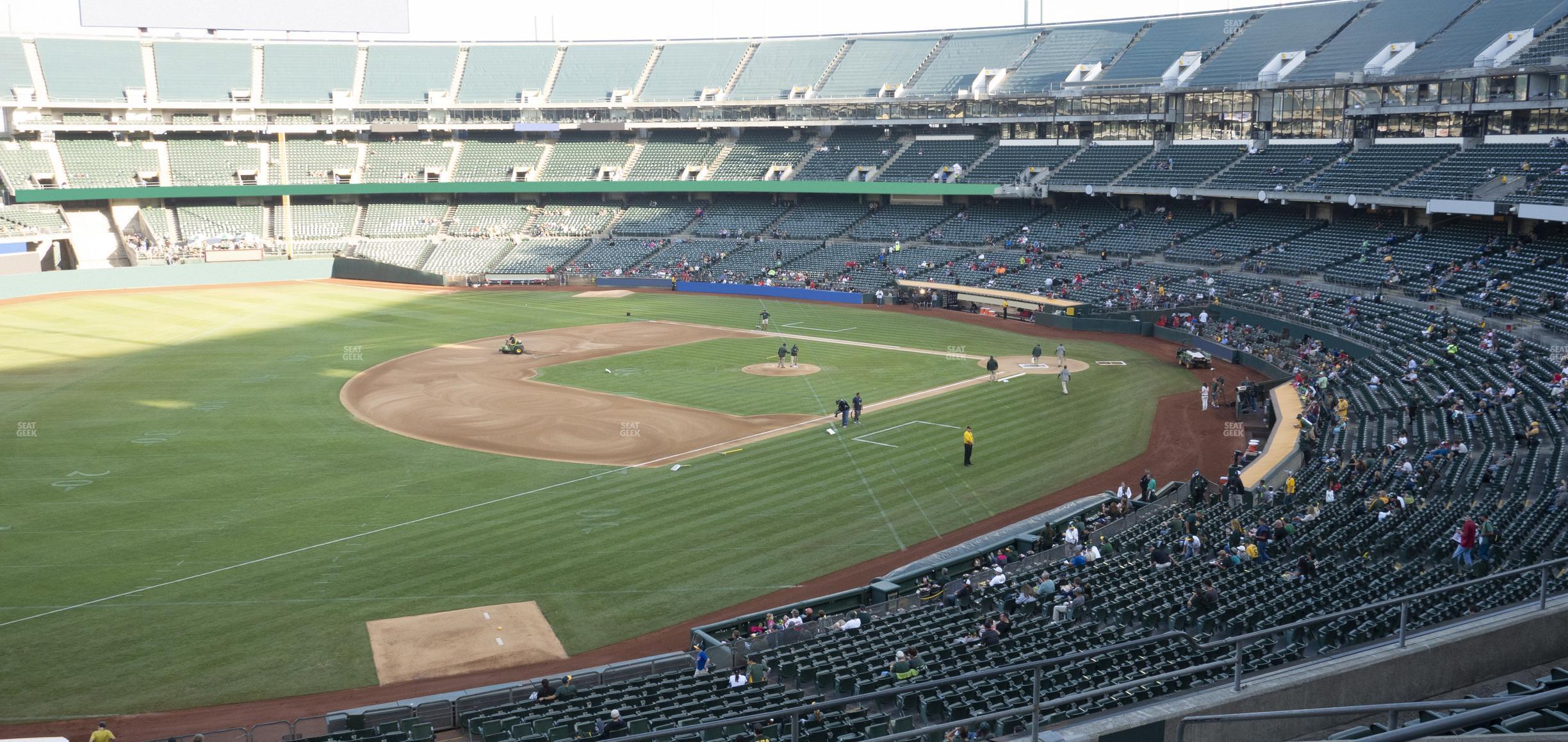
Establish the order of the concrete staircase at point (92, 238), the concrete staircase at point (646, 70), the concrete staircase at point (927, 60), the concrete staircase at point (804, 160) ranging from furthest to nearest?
the concrete staircase at point (646, 70) → the concrete staircase at point (804, 160) → the concrete staircase at point (927, 60) → the concrete staircase at point (92, 238)

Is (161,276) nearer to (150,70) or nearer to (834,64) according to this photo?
(150,70)

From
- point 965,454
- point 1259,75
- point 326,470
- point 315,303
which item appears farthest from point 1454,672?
point 315,303

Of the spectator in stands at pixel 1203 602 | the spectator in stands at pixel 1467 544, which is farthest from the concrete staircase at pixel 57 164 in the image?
the spectator in stands at pixel 1467 544

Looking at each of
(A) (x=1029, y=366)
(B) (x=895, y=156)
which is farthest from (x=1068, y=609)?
(B) (x=895, y=156)

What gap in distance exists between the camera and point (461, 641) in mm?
22203

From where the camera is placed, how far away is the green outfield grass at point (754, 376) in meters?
43.3

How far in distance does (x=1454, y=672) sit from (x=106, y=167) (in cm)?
9239

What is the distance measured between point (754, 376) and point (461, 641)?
2678 centimetres

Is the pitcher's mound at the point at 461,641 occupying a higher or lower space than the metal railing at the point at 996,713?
lower

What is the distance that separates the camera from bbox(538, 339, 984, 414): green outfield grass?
4328 centimetres

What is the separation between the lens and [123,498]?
100 feet

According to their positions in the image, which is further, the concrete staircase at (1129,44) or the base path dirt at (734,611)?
the concrete staircase at (1129,44)

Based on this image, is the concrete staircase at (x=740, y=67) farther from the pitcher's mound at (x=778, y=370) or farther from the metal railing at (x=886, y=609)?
the metal railing at (x=886, y=609)

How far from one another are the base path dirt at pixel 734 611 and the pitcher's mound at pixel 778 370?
48.6 ft
